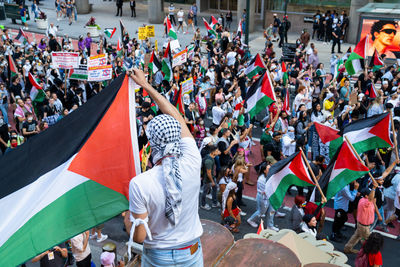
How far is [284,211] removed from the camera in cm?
1018

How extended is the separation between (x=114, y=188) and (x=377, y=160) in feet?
28.7

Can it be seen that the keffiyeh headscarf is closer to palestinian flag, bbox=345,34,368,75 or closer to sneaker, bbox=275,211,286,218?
sneaker, bbox=275,211,286,218

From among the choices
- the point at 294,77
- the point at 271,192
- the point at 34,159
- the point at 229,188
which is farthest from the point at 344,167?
the point at 294,77

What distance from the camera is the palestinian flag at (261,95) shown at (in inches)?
472

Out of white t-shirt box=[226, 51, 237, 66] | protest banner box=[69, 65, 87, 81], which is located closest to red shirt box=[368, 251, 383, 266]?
protest banner box=[69, 65, 87, 81]

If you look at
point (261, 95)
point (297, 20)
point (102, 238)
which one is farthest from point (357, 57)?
point (297, 20)

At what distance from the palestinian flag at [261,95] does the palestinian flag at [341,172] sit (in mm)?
4146

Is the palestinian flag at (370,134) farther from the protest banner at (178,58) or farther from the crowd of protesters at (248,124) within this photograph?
the protest banner at (178,58)

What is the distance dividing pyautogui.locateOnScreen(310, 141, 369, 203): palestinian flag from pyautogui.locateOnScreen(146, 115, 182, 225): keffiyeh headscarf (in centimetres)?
588

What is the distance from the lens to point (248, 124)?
13695 millimetres

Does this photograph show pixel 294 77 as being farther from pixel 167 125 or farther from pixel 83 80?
pixel 167 125

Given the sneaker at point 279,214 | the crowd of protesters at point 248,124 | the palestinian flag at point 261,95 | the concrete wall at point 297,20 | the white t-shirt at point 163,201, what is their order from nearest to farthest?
the white t-shirt at point 163,201 < the crowd of protesters at point 248,124 < the sneaker at point 279,214 < the palestinian flag at point 261,95 < the concrete wall at point 297,20

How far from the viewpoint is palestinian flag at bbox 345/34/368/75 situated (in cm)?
1480

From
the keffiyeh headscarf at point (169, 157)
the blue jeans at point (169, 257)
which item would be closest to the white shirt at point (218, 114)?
the blue jeans at point (169, 257)
